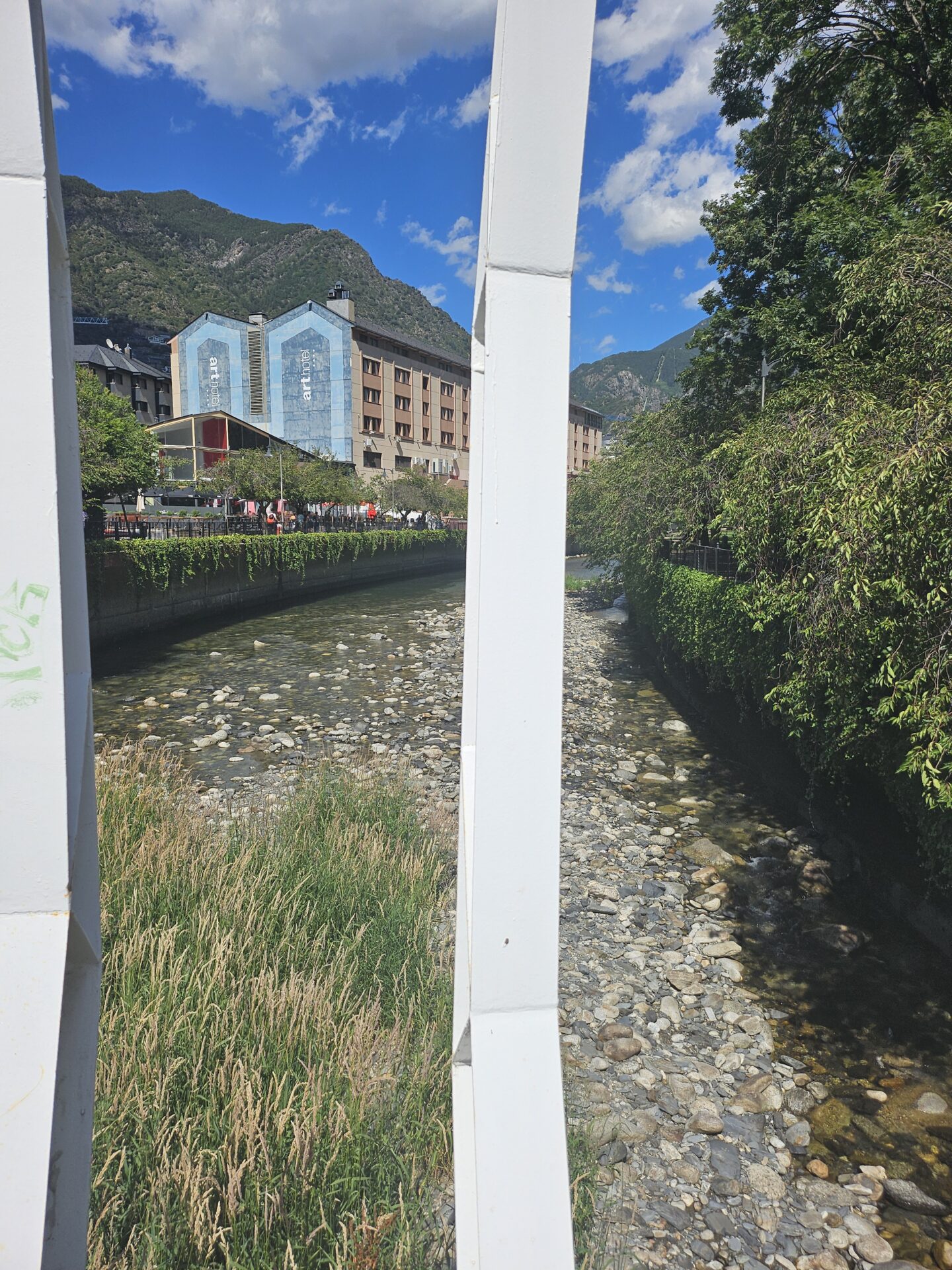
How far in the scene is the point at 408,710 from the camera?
1275cm

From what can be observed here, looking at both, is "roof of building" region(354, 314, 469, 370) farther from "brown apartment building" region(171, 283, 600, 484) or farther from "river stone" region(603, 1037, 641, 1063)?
"river stone" region(603, 1037, 641, 1063)

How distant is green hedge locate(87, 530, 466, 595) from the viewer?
57.1 feet

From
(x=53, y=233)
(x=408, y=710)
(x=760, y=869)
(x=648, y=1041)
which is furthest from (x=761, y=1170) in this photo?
(x=408, y=710)

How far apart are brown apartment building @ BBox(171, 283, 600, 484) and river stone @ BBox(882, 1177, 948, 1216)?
4546 cm

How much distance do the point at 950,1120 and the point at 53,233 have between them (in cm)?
560

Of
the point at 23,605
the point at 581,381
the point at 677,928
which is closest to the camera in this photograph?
the point at 23,605

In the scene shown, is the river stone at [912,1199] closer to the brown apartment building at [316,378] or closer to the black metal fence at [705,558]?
the black metal fence at [705,558]

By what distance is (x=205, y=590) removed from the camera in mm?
21531

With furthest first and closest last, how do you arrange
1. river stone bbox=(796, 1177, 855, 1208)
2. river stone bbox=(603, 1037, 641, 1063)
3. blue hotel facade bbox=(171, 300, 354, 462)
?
blue hotel facade bbox=(171, 300, 354, 462) → river stone bbox=(603, 1037, 641, 1063) → river stone bbox=(796, 1177, 855, 1208)

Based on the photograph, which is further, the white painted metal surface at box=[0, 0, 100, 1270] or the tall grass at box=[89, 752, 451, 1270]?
the tall grass at box=[89, 752, 451, 1270]

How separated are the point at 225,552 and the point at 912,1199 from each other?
70.0 ft

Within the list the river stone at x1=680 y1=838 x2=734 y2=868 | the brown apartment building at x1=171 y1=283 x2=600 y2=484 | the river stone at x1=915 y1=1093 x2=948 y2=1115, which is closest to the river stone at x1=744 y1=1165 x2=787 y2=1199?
the river stone at x1=915 y1=1093 x2=948 y2=1115

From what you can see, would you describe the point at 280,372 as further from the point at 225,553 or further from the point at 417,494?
the point at 225,553

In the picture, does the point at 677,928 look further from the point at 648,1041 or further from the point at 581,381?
the point at 581,381
